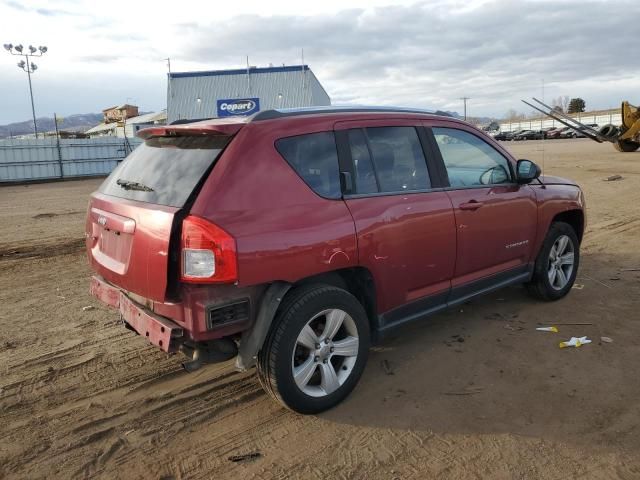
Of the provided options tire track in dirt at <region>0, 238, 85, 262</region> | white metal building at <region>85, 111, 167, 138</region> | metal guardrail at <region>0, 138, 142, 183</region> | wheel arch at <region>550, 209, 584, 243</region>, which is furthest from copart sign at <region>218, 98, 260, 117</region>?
wheel arch at <region>550, 209, 584, 243</region>

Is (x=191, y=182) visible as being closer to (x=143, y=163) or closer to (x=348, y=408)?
(x=143, y=163)

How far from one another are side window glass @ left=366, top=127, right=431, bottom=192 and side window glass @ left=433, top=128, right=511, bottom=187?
268mm

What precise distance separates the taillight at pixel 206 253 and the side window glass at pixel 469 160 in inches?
82.2

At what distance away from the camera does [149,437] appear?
3193 millimetres

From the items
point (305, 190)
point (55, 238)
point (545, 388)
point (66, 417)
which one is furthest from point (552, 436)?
point (55, 238)

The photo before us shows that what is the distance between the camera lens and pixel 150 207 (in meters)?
3.15

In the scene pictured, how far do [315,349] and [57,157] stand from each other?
2827cm

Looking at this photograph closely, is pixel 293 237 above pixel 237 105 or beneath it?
beneath

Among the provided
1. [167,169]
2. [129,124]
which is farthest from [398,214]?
[129,124]

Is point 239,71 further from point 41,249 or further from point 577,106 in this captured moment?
point 577,106

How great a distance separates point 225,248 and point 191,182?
1.61ft

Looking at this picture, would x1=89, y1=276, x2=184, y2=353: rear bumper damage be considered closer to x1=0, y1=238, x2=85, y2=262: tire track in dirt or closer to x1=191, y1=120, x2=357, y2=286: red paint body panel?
x1=191, y1=120, x2=357, y2=286: red paint body panel

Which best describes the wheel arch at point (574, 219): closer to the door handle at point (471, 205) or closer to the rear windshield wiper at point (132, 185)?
the door handle at point (471, 205)

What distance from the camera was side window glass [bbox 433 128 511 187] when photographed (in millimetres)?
4273
